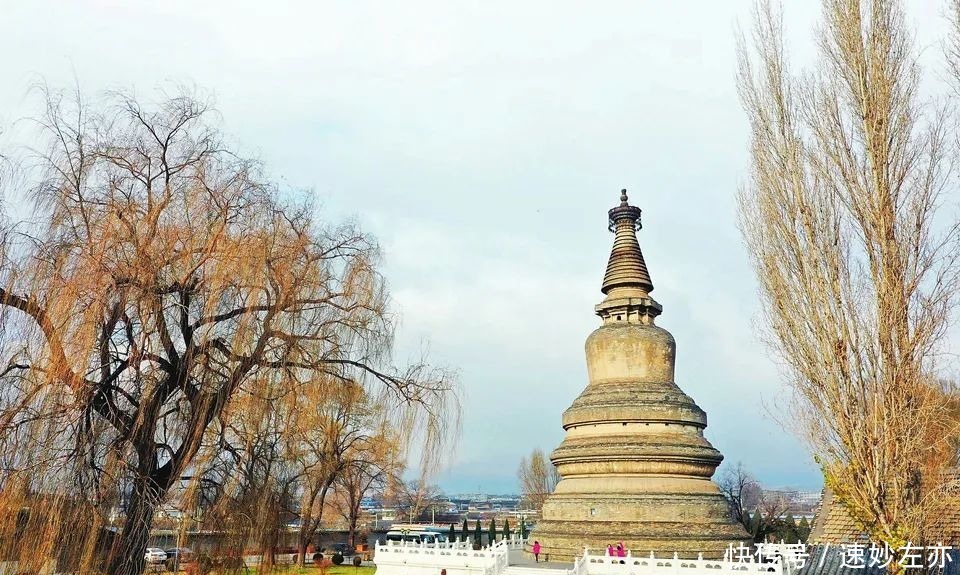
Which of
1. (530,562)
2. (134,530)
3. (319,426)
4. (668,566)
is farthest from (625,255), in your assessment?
(134,530)

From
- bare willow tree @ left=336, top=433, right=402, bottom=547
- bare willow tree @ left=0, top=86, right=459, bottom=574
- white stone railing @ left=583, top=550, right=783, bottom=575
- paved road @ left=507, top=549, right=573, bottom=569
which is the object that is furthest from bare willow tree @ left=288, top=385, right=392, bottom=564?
bare willow tree @ left=336, top=433, right=402, bottom=547

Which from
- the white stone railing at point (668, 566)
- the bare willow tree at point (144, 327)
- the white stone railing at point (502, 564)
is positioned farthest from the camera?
the white stone railing at point (502, 564)

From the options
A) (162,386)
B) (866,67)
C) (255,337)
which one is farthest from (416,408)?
(866,67)

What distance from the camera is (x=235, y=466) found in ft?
38.0

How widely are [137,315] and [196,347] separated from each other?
0.93 m

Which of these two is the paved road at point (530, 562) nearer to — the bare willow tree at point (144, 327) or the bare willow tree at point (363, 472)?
the bare willow tree at point (363, 472)

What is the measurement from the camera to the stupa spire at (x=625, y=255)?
28656mm

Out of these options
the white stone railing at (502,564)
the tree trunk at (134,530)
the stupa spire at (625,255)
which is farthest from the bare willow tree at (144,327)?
the stupa spire at (625,255)

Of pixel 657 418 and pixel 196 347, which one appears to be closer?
pixel 196 347

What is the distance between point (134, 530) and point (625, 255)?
21.8m

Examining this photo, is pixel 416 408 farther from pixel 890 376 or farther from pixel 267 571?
pixel 890 376

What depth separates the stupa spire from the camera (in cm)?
2866

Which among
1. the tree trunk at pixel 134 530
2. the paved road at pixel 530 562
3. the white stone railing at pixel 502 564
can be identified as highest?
the tree trunk at pixel 134 530

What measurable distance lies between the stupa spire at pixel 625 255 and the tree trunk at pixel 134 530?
68.0 feet
